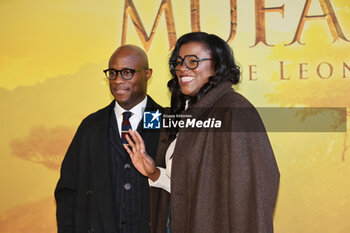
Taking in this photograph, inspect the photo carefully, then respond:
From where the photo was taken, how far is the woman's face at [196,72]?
6.82ft

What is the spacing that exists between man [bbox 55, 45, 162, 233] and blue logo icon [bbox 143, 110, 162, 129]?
33 mm

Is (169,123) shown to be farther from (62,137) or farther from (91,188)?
(62,137)

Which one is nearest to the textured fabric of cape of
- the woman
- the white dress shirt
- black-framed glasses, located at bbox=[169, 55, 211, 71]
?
the woman

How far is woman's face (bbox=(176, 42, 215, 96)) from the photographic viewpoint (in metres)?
2.08

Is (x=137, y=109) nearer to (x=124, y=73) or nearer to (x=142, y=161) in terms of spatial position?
(x=124, y=73)

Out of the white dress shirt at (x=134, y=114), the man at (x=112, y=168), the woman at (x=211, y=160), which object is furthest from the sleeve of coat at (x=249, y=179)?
the white dress shirt at (x=134, y=114)

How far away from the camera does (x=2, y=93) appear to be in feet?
12.2

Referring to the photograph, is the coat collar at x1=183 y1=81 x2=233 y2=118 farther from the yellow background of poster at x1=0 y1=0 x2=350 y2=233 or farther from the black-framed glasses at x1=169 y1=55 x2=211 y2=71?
the yellow background of poster at x1=0 y1=0 x2=350 y2=233

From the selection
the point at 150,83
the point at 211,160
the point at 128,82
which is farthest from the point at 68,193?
the point at 150,83

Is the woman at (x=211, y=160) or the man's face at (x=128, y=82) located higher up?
the man's face at (x=128, y=82)

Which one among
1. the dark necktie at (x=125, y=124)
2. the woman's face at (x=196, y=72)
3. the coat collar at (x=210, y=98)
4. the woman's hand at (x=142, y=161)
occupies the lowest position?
the woman's hand at (x=142, y=161)

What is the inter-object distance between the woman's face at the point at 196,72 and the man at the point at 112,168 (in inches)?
20.7

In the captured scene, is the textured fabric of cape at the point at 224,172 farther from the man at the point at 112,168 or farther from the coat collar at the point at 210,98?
the man at the point at 112,168

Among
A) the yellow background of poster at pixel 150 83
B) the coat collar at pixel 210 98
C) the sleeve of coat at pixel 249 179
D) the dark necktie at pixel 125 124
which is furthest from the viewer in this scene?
the yellow background of poster at pixel 150 83
